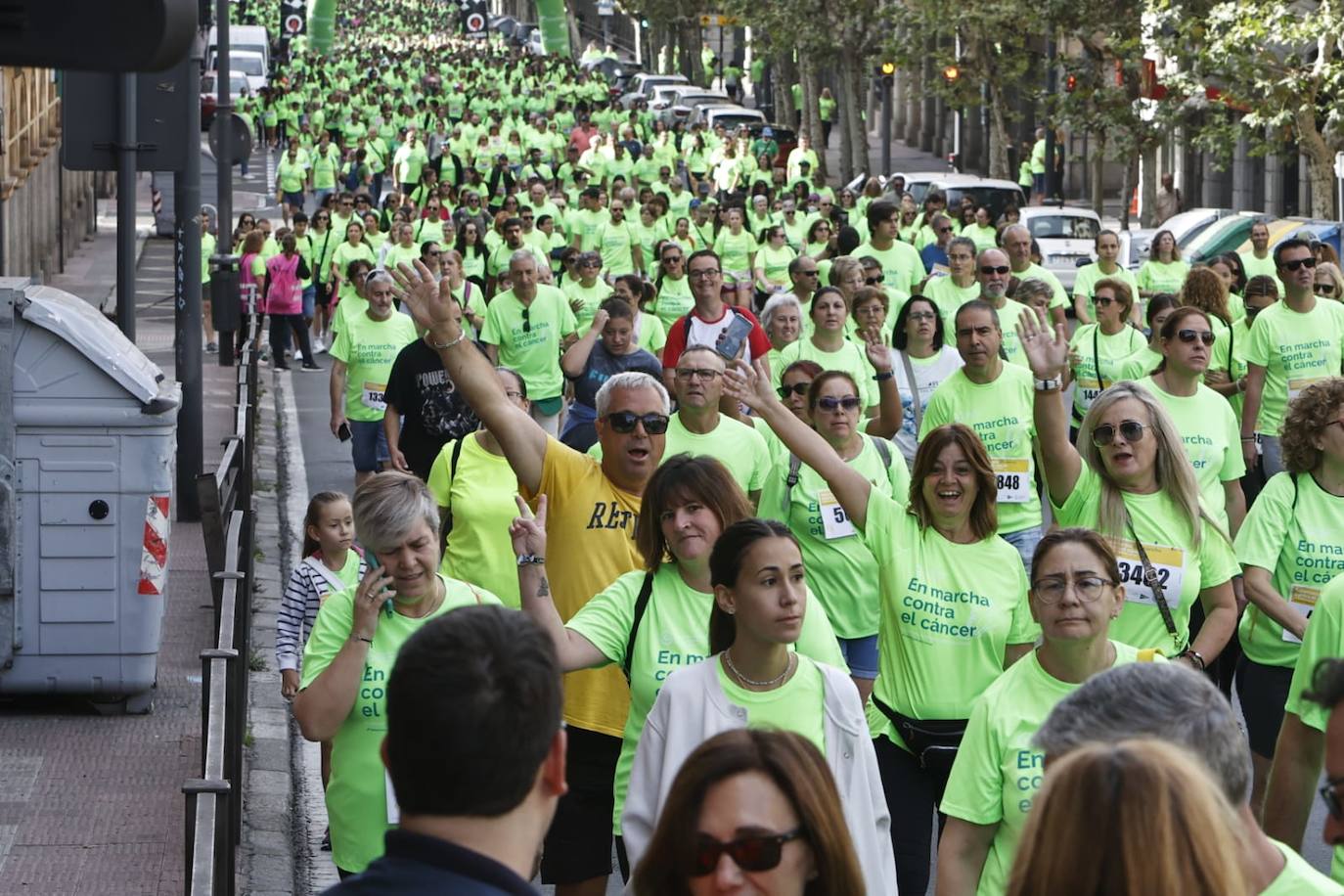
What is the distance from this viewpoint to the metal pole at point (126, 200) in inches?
546

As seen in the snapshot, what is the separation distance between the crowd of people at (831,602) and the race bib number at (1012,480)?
0.01 metres

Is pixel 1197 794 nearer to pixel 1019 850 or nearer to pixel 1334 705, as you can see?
pixel 1019 850

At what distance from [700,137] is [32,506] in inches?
1446

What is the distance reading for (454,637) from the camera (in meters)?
3.48

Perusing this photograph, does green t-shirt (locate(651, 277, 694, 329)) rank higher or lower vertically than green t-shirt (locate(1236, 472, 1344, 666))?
higher

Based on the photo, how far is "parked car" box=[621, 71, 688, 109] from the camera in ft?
231

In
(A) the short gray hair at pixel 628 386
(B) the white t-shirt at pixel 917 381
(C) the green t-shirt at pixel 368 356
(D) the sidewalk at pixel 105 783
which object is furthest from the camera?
(C) the green t-shirt at pixel 368 356

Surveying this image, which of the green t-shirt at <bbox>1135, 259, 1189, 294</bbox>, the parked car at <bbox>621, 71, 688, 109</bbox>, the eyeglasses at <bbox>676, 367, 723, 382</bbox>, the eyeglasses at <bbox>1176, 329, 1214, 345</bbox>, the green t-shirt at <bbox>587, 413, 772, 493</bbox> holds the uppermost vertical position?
the parked car at <bbox>621, 71, 688, 109</bbox>

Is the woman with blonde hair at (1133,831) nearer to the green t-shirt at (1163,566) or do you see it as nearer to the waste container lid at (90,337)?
the green t-shirt at (1163,566)

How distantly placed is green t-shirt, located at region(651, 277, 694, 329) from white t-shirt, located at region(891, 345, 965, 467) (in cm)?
705

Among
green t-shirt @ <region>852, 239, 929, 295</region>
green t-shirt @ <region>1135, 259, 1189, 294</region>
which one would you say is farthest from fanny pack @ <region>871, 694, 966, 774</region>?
green t-shirt @ <region>1135, 259, 1189, 294</region>

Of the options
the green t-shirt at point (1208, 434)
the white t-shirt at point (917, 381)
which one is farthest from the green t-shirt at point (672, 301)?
A: the green t-shirt at point (1208, 434)

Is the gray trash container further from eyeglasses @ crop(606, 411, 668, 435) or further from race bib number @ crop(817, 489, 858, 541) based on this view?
eyeglasses @ crop(606, 411, 668, 435)

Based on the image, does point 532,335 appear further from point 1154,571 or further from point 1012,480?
point 1154,571
